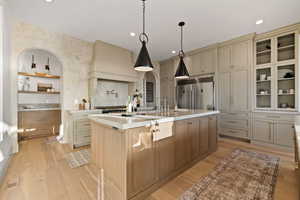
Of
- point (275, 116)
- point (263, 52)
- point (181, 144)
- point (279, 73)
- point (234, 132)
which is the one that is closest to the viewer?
point (181, 144)

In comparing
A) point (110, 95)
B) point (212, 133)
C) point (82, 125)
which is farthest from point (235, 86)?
point (82, 125)

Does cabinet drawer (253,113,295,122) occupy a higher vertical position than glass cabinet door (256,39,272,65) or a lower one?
lower

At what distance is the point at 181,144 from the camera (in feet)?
6.79

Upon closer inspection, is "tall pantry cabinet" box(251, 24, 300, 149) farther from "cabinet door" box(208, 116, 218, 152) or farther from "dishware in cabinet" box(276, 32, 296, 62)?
"cabinet door" box(208, 116, 218, 152)

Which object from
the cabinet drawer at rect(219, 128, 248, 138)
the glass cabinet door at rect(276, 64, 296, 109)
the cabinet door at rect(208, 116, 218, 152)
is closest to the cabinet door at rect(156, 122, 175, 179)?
the cabinet door at rect(208, 116, 218, 152)

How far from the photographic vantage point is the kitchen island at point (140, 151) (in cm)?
141

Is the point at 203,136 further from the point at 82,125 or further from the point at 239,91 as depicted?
the point at 82,125

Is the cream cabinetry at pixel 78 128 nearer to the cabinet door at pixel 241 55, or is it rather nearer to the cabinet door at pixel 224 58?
the cabinet door at pixel 224 58

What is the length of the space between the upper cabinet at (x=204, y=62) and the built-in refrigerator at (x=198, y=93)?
0.27 m

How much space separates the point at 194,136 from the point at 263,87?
305cm

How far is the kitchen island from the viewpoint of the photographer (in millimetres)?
1412

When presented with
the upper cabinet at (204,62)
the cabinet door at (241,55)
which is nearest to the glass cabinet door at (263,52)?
the cabinet door at (241,55)

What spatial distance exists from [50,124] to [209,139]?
4721 mm

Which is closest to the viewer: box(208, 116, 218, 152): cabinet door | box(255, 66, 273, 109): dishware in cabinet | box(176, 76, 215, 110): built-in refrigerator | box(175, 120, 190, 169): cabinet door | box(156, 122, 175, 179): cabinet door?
box(156, 122, 175, 179): cabinet door
